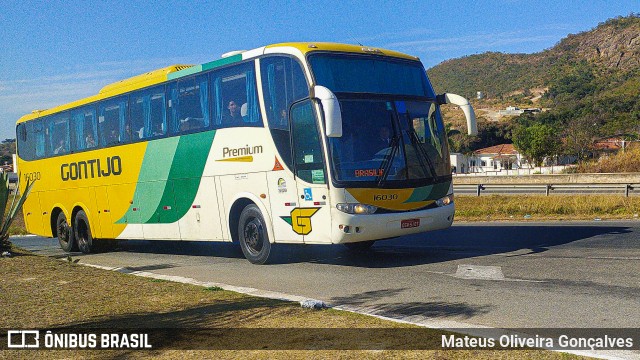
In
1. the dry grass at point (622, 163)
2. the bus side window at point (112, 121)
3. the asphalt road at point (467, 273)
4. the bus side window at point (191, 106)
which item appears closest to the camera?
the asphalt road at point (467, 273)

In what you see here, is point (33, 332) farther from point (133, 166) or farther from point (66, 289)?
point (133, 166)

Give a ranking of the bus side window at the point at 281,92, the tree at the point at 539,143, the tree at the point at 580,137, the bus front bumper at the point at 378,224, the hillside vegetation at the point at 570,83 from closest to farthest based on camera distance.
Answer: the bus front bumper at the point at 378,224
the bus side window at the point at 281,92
the tree at the point at 580,137
the tree at the point at 539,143
the hillside vegetation at the point at 570,83

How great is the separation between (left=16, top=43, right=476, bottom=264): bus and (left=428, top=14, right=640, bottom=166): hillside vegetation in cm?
7217

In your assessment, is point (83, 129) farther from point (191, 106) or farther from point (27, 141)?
point (191, 106)

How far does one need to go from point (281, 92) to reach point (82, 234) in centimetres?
945

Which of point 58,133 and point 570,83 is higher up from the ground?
point 570,83

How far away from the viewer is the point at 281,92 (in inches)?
480

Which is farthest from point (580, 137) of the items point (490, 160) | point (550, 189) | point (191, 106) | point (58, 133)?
point (191, 106)

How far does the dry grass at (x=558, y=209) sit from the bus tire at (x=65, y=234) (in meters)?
12.4

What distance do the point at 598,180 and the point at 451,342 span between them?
43483mm

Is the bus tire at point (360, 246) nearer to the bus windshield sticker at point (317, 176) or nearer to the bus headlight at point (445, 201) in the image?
the bus headlight at point (445, 201)

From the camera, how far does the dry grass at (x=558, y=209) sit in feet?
71.3

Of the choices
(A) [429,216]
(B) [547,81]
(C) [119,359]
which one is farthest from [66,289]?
(B) [547,81]

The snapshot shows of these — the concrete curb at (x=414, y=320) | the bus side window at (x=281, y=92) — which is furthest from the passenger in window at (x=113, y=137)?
the concrete curb at (x=414, y=320)
